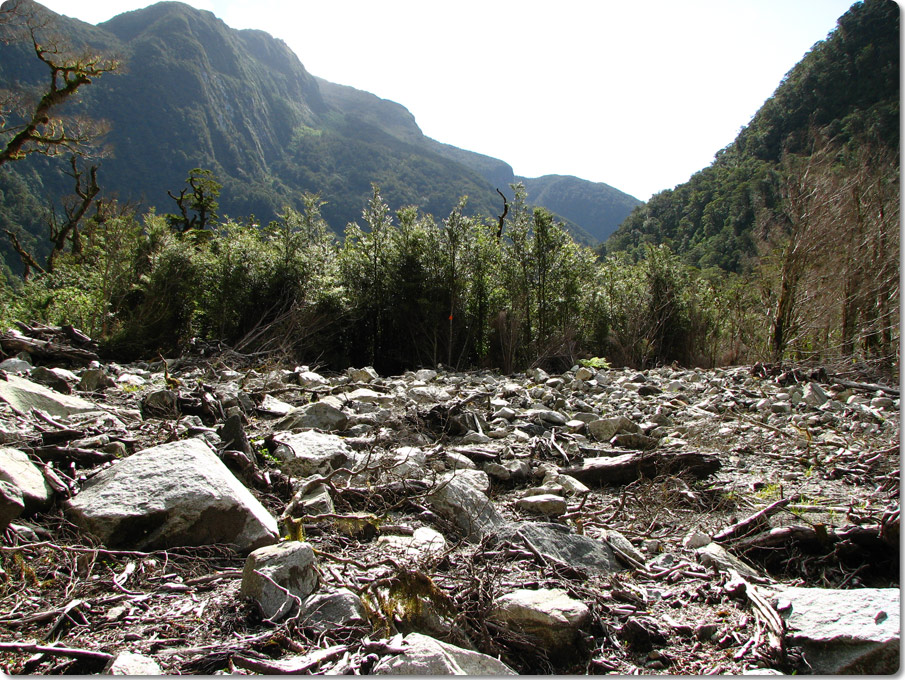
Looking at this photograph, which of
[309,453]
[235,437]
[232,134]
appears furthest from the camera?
[232,134]

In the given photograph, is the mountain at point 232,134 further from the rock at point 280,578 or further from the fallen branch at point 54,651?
the fallen branch at point 54,651

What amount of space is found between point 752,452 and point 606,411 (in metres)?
1.58

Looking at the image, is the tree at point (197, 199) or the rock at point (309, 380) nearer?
the rock at point (309, 380)

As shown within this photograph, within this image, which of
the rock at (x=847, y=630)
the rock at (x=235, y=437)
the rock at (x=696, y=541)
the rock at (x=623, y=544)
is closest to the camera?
the rock at (x=847, y=630)

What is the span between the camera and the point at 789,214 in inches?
292

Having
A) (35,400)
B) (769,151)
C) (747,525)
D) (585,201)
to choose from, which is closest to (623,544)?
(747,525)

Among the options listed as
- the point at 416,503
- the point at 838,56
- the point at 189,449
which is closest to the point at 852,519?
the point at 416,503

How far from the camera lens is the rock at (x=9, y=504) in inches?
64.2

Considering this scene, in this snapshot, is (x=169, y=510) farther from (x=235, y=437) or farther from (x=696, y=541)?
(x=696, y=541)

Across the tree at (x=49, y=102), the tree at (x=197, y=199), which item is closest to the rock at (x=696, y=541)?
the tree at (x=49, y=102)

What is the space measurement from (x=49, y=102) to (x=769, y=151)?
152 ft

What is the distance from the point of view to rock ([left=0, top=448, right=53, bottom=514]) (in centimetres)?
176

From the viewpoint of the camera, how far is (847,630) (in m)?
1.26

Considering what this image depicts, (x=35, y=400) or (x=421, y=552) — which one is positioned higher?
(x=421, y=552)
